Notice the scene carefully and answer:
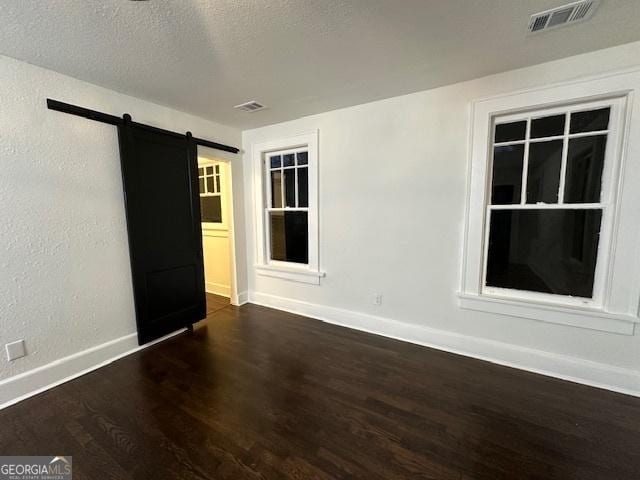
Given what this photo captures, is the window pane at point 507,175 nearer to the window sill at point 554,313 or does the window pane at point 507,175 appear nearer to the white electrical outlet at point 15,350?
the window sill at point 554,313

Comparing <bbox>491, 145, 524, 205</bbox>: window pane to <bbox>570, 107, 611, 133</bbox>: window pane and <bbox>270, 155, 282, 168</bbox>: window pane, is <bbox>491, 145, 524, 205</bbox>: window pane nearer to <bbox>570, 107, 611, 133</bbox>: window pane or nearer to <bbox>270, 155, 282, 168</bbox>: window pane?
<bbox>570, 107, 611, 133</bbox>: window pane

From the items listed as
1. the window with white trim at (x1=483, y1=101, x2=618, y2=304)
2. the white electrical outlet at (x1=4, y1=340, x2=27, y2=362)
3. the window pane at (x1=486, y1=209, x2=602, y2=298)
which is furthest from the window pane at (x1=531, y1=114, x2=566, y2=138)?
the white electrical outlet at (x1=4, y1=340, x2=27, y2=362)

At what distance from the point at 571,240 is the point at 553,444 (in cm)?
153

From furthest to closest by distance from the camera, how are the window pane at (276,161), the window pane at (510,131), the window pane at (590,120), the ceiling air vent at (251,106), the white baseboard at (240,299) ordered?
the white baseboard at (240,299), the window pane at (276,161), the ceiling air vent at (251,106), the window pane at (510,131), the window pane at (590,120)

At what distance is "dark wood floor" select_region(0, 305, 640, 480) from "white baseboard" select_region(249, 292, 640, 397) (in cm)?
10

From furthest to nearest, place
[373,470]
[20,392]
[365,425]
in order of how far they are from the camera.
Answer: [20,392] → [365,425] → [373,470]

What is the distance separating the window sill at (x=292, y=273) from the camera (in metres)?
3.32

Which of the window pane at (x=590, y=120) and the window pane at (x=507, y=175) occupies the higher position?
the window pane at (x=590, y=120)

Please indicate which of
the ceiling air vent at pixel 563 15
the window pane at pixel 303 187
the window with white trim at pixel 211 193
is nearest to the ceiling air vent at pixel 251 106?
the window pane at pixel 303 187

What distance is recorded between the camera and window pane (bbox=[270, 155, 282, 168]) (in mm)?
3596

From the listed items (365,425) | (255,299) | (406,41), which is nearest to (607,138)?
(406,41)

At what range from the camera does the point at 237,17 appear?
58.8 inches

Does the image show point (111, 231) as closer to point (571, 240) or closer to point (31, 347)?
point (31, 347)

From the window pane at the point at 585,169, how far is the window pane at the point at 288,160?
9.04ft
